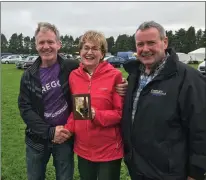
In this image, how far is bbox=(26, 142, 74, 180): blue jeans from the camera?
336 cm

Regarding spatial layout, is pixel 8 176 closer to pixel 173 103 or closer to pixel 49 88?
pixel 49 88

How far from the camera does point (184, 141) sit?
2.67 meters

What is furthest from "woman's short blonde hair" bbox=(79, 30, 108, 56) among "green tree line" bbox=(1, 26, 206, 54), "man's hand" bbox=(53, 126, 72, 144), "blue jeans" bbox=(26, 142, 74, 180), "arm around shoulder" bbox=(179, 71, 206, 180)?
"green tree line" bbox=(1, 26, 206, 54)

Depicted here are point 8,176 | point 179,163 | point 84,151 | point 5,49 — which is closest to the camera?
point 179,163

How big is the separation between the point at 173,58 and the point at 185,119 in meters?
0.55

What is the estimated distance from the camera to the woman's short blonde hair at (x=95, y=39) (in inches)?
122

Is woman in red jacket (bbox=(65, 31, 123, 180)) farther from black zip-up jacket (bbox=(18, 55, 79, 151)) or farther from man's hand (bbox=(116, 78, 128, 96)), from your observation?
black zip-up jacket (bbox=(18, 55, 79, 151))

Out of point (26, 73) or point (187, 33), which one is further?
point (187, 33)

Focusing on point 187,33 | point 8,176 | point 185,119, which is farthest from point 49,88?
point 187,33

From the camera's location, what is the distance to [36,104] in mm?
3273

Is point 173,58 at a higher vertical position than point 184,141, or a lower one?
higher

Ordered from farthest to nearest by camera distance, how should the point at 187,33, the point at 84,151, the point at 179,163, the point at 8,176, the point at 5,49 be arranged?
1. the point at 5,49
2. the point at 187,33
3. the point at 8,176
4. the point at 84,151
5. the point at 179,163

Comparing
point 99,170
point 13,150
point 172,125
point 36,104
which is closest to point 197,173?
point 172,125

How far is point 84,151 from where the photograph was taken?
3.20m
